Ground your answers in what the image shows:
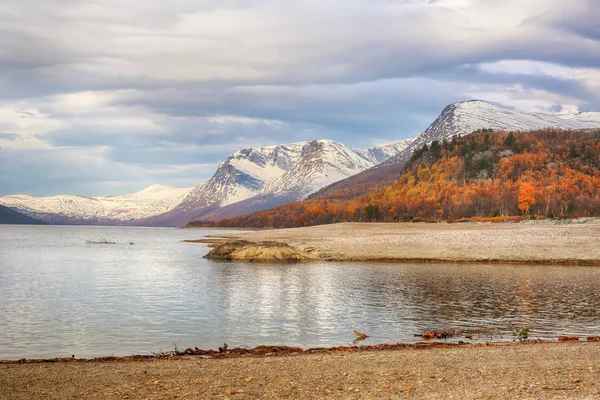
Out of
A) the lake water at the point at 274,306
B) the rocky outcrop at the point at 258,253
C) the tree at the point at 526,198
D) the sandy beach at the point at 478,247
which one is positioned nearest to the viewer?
the lake water at the point at 274,306

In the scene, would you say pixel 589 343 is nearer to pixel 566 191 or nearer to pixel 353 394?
pixel 353 394

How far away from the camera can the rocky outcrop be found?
83.2 m

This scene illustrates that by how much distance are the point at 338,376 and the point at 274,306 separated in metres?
22.4

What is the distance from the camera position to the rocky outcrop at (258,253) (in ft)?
273

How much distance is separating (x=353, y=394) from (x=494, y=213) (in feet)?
542

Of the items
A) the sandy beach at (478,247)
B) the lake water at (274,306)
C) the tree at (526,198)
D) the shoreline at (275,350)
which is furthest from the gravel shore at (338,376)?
the tree at (526,198)

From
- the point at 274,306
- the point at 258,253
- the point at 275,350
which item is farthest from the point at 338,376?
the point at 258,253

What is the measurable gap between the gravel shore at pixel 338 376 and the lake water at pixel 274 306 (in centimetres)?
547

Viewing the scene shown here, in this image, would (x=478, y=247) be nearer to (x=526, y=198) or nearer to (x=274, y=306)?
(x=274, y=306)

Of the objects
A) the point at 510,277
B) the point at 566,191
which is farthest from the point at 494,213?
the point at 510,277

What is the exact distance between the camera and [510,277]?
5944 cm

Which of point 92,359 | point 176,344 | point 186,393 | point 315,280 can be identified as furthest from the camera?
point 315,280

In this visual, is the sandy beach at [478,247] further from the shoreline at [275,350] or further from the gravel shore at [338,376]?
the gravel shore at [338,376]

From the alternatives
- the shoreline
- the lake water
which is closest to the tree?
the lake water
